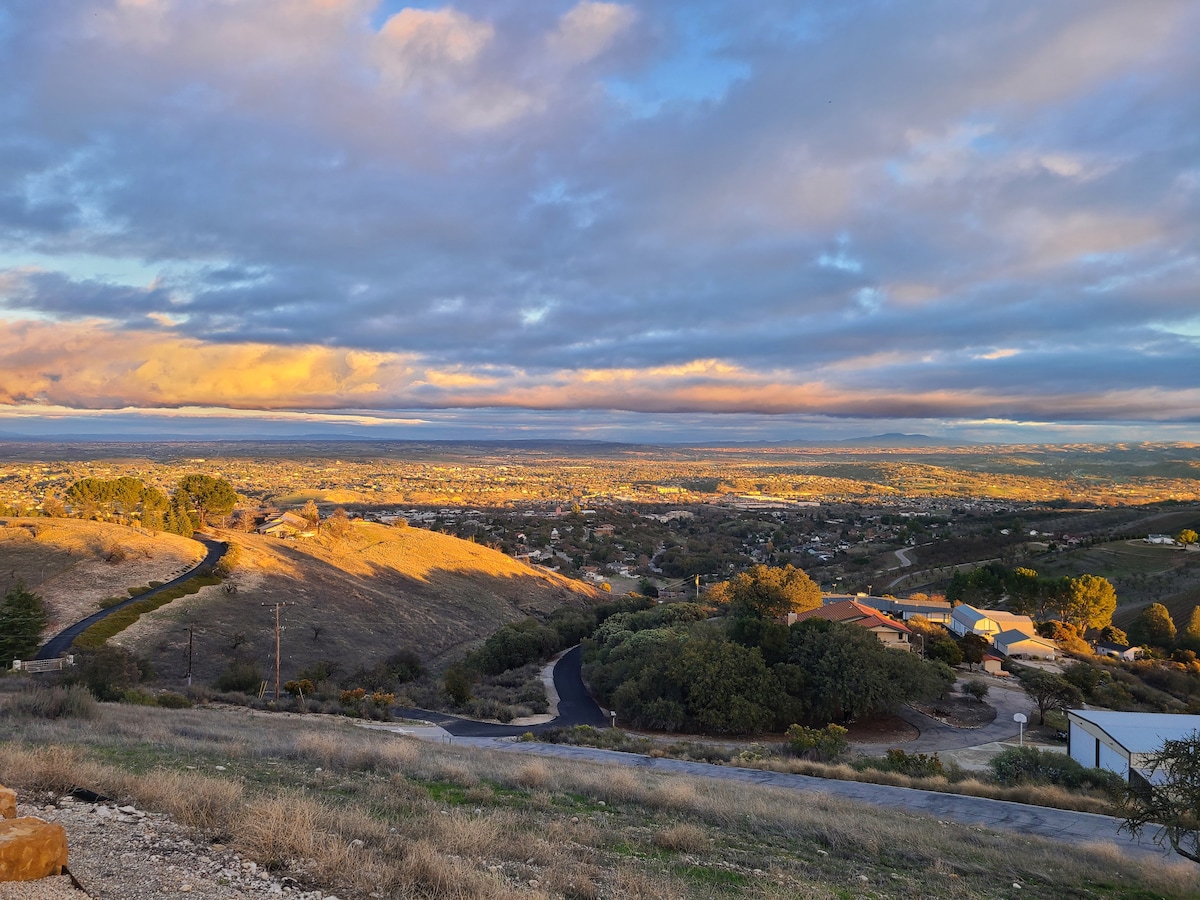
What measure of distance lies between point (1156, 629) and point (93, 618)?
2345 inches

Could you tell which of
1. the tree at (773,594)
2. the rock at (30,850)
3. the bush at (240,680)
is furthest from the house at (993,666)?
the rock at (30,850)

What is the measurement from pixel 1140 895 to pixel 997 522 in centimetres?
9999

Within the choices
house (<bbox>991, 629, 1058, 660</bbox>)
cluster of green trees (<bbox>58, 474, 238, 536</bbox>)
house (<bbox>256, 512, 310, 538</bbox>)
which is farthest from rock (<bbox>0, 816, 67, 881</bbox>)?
house (<bbox>256, 512, 310, 538</bbox>)

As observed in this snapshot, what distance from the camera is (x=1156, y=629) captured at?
41.2 metres

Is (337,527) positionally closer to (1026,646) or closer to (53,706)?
(53,706)

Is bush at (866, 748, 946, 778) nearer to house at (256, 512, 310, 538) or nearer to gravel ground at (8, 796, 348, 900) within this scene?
gravel ground at (8, 796, 348, 900)

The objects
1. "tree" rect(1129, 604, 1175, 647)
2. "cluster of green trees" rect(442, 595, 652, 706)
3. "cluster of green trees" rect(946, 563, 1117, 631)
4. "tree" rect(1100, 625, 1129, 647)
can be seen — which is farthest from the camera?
"cluster of green trees" rect(946, 563, 1117, 631)

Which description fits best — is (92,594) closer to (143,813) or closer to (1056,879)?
(143,813)

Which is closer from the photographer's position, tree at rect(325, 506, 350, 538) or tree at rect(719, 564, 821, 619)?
tree at rect(719, 564, 821, 619)

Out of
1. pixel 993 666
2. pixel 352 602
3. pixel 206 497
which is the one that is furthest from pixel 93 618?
pixel 993 666

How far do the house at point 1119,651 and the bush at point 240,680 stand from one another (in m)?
44.8

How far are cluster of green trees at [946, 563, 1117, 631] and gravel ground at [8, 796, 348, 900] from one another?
174 feet

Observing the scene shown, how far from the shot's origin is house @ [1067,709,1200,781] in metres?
16.8

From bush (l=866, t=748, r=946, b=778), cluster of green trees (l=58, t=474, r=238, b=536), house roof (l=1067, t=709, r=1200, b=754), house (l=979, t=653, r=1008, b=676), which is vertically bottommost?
house (l=979, t=653, r=1008, b=676)
